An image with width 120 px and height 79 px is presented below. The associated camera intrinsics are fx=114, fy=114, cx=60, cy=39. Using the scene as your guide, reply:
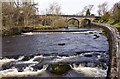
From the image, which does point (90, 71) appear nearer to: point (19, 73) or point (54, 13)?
point (19, 73)

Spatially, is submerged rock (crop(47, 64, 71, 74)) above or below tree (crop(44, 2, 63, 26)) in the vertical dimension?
below

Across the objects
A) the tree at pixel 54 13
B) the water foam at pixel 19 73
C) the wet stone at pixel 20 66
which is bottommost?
the water foam at pixel 19 73

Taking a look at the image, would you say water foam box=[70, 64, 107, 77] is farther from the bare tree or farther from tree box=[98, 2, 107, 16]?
tree box=[98, 2, 107, 16]

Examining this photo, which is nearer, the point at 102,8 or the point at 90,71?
the point at 90,71

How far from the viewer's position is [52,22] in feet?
142

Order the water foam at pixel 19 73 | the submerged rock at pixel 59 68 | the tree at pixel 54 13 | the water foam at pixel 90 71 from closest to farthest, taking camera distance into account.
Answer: the water foam at pixel 90 71 < the water foam at pixel 19 73 < the submerged rock at pixel 59 68 < the tree at pixel 54 13

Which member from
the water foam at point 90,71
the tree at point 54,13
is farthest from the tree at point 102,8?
the water foam at point 90,71

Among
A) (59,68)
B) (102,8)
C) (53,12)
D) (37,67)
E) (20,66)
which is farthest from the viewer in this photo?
(102,8)

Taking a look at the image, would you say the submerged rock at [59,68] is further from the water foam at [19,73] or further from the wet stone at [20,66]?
the wet stone at [20,66]

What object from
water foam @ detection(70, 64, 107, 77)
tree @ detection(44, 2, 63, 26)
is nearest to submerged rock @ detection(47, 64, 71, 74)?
water foam @ detection(70, 64, 107, 77)

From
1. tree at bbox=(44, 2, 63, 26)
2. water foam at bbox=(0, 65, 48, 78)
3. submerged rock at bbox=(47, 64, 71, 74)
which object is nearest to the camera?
water foam at bbox=(0, 65, 48, 78)

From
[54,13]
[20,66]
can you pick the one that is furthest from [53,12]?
[20,66]

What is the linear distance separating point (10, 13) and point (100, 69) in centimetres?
2522

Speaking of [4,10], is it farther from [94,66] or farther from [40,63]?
[94,66]
